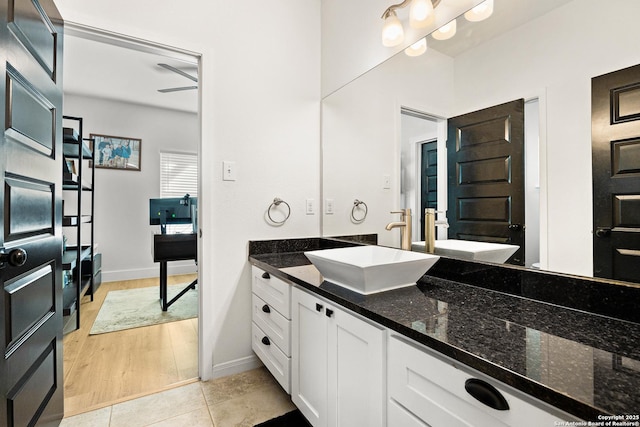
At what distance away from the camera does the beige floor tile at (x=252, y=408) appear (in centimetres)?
152

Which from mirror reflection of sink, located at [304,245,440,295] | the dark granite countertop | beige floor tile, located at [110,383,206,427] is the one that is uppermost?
mirror reflection of sink, located at [304,245,440,295]

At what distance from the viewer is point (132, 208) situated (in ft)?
14.7

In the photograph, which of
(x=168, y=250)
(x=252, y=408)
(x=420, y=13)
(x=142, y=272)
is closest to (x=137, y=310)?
(x=168, y=250)

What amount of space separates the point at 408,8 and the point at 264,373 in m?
2.29

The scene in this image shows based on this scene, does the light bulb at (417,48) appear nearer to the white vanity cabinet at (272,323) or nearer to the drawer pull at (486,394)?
the white vanity cabinet at (272,323)

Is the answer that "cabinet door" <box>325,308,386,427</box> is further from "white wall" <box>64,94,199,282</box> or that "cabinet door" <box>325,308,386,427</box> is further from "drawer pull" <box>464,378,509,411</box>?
"white wall" <box>64,94,199,282</box>

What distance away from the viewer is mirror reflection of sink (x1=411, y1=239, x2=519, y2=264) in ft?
3.85

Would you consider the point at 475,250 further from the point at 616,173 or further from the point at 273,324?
the point at 273,324

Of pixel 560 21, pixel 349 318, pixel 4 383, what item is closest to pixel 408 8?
pixel 560 21

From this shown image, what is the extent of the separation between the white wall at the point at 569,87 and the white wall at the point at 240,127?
54.8 inches

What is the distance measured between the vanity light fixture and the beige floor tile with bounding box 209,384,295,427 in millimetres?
2076

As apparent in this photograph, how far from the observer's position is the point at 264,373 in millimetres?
1968

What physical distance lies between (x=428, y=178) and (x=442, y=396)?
3.44ft

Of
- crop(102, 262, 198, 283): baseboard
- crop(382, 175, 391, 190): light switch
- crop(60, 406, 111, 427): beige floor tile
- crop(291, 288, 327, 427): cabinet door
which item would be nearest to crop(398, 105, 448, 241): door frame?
crop(382, 175, 391, 190): light switch
